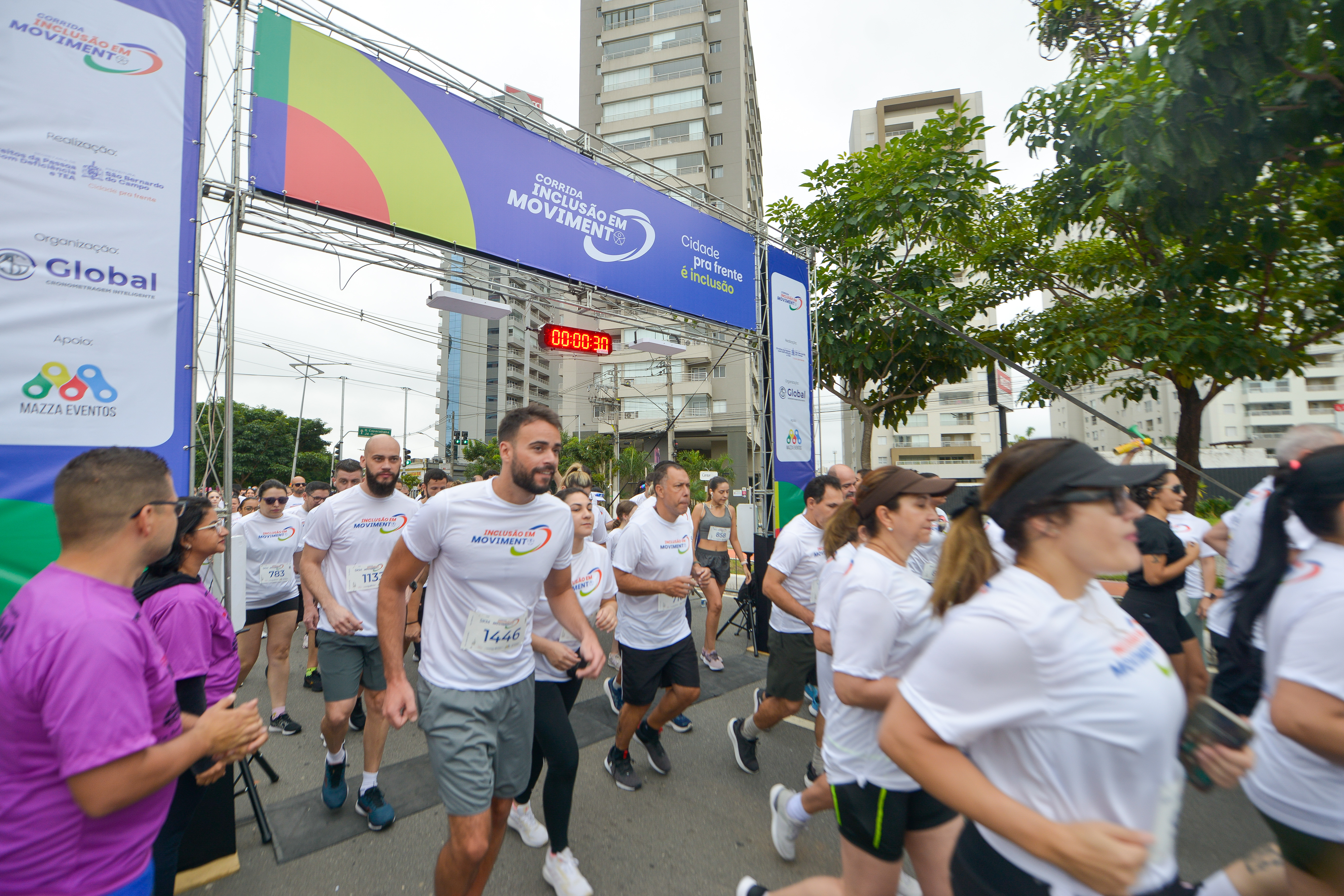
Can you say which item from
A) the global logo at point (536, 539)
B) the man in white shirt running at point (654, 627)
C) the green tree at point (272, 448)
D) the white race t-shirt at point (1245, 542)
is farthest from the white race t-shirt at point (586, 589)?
the green tree at point (272, 448)

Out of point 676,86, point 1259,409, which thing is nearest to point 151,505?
point 676,86

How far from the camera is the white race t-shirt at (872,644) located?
6.88 ft

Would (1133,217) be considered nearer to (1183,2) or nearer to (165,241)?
(1183,2)

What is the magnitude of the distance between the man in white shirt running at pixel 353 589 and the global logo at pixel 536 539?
1.32 metres

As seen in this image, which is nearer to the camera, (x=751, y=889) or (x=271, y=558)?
(x=751, y=889)

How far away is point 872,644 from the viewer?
6.87 ft

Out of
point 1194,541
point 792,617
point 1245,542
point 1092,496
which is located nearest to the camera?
point 1092,496

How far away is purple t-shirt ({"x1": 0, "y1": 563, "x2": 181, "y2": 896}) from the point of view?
1.32 meters

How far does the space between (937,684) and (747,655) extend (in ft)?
19.7

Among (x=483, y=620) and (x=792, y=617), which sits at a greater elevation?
(x=483, y=620)

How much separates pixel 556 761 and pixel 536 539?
102 centimetres


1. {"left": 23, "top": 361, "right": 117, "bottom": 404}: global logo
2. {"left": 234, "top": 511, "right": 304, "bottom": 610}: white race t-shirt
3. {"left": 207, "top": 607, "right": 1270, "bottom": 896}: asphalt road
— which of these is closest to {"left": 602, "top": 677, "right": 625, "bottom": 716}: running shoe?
{"left": 207, "top": 607, "right": 1270, "bottom": 896}: asphalt road

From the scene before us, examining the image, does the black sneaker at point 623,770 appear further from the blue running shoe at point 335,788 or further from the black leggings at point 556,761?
the blue running shoe at point 335,788

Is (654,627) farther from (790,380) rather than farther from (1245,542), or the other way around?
(790,380)
